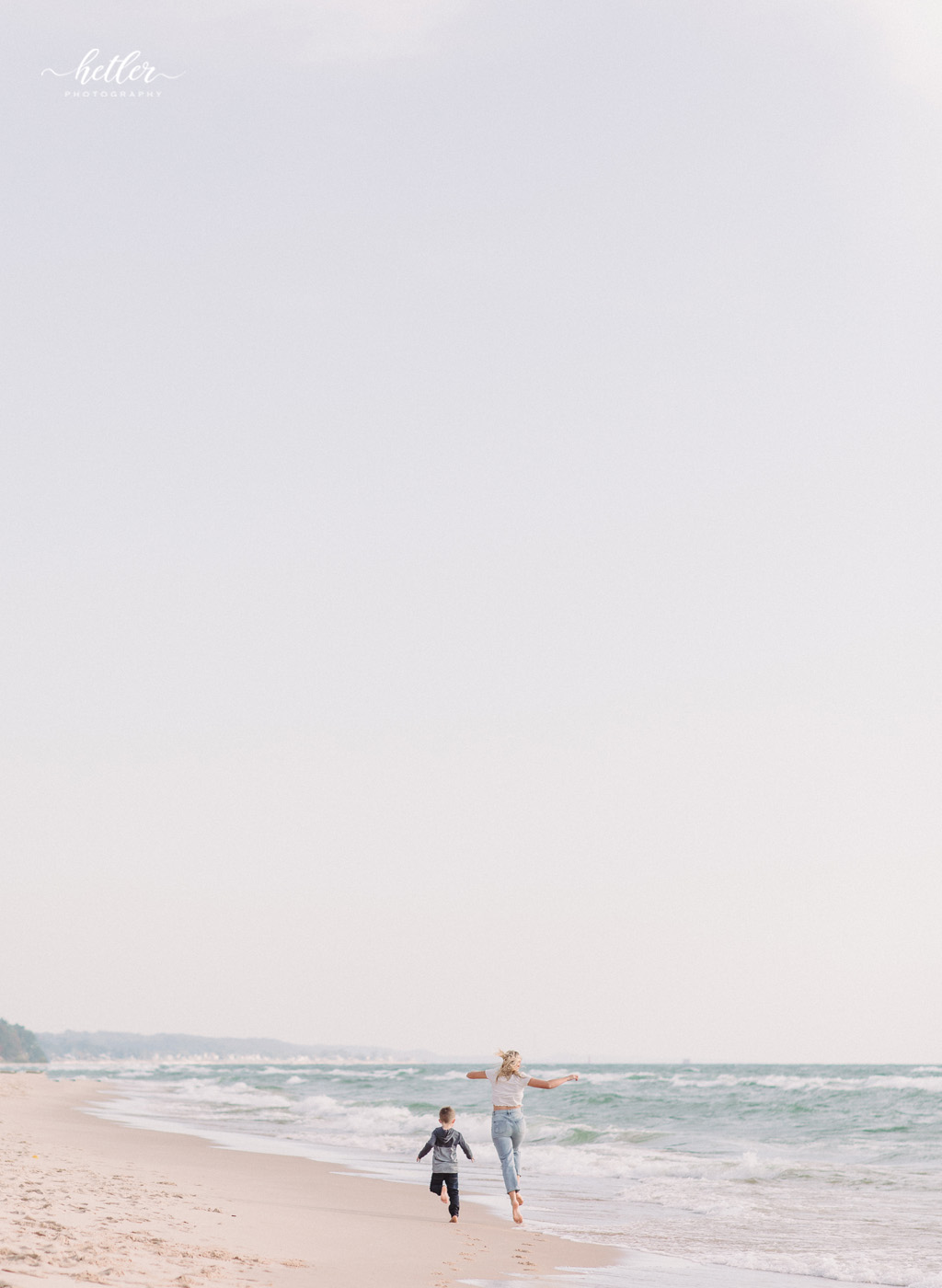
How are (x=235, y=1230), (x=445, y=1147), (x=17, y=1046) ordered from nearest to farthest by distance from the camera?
(x=235, y=1230), (x=445, y=1147), (x=17, y=1046)

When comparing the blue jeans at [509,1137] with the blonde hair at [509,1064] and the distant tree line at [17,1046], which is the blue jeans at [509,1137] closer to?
the blonde hair at [509,1064]

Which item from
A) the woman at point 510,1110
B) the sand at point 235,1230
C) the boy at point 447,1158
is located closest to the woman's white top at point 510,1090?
the woman at point 510,1110

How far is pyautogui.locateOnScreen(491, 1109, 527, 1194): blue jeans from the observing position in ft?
Result: 42.3

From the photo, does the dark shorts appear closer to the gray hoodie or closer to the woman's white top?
the gray hoodie

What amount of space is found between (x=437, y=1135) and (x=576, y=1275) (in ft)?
9.69

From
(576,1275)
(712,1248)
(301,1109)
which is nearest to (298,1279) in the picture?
(576,1275)

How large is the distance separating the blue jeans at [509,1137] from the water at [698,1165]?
2.76 ft

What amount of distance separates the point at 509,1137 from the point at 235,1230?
11.3 feet

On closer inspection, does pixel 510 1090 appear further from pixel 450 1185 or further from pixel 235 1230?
pixel 235 1230

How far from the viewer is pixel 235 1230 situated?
425 inches

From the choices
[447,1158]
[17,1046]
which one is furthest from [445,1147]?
[17,1046]

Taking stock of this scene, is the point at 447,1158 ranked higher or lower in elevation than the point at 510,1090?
lower

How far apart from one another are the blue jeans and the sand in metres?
0.58

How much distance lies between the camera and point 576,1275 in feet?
33.2
